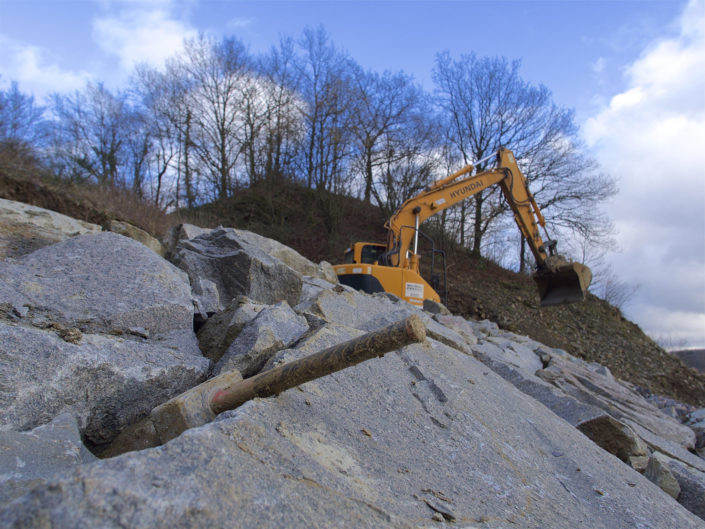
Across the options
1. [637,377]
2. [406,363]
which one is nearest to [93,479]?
[406,363]

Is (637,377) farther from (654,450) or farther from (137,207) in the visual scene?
(137,207)

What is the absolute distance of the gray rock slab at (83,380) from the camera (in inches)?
73.5

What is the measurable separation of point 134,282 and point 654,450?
12.7ft

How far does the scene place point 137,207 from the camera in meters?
8.70

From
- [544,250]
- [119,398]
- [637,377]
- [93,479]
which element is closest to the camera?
[93,479]

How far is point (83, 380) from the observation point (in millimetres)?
2020

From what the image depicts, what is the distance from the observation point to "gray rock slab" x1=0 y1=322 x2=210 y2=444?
1.87 m

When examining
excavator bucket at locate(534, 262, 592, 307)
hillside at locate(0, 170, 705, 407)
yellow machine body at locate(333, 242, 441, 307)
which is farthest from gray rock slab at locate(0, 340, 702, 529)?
excavator bucket at locate(534, 262, 592, 307)

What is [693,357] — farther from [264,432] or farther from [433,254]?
[264,432]

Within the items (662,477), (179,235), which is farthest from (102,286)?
(179,235)

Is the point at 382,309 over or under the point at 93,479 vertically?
over

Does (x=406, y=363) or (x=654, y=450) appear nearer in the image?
(x=406, y=363)

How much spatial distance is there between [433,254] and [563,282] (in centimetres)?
312

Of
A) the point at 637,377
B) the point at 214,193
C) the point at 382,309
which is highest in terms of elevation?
the point at 214,193
